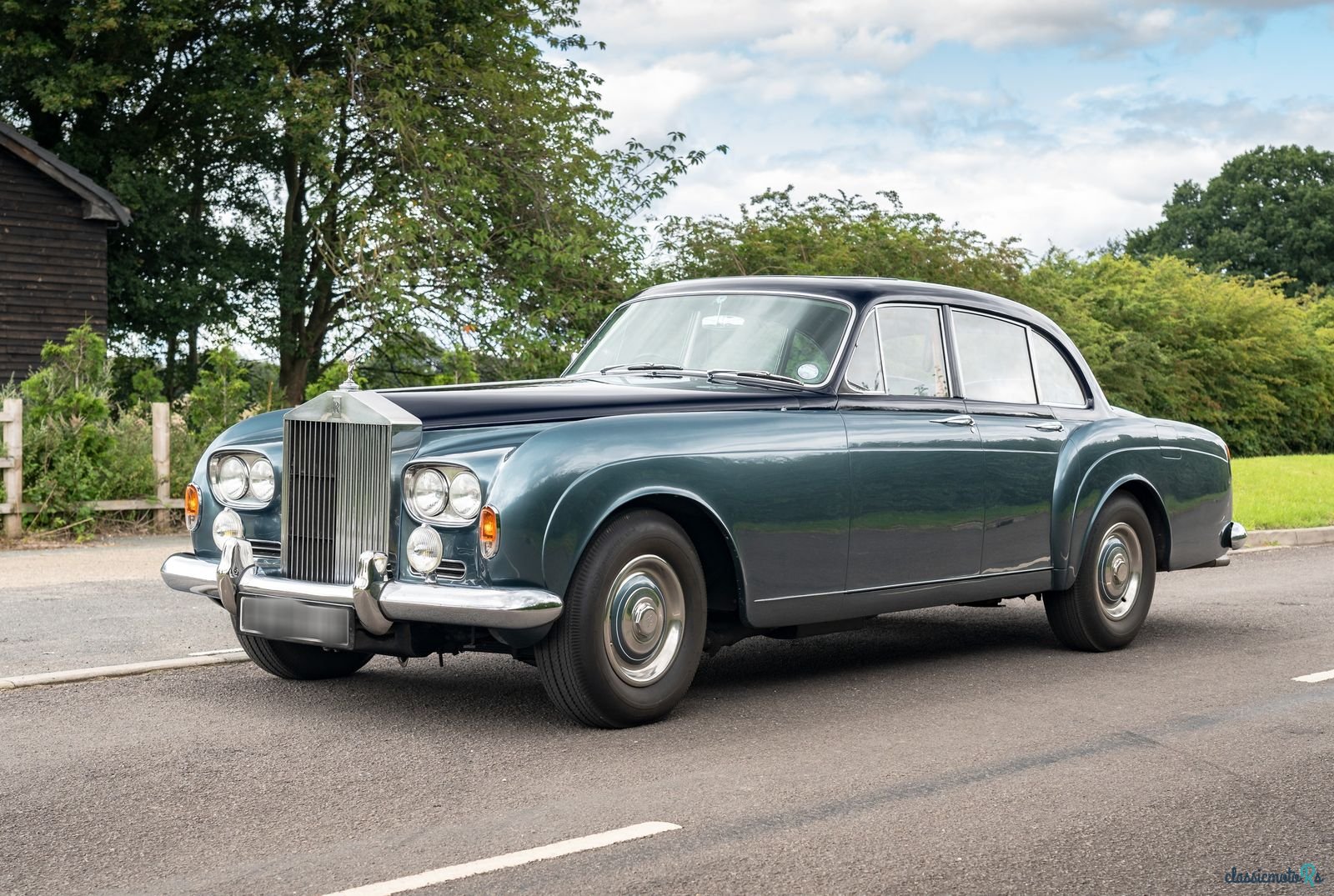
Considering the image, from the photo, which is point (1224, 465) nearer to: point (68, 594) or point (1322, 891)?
point (1322, 891)

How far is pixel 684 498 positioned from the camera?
6.08 meters

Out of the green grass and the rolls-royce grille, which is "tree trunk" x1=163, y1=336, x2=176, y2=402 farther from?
the rolls-royce grille

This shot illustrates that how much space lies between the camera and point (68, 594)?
→ 10117mm

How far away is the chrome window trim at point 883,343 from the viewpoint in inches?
276

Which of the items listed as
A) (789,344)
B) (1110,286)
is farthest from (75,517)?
(1110,286)

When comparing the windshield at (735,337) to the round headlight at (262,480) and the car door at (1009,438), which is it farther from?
the round headlight at (262,480)

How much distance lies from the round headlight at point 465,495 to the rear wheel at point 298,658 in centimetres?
164

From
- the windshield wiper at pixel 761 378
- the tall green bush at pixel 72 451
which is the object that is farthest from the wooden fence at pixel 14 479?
the windshield wiper at pixel 761 378

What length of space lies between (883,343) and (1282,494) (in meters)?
14.2

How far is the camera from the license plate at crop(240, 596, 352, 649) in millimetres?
5852

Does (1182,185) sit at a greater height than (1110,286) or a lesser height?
greater

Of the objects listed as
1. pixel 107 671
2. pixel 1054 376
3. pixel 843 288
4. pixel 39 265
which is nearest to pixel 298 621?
pixel 107 671

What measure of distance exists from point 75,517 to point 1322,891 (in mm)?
12363

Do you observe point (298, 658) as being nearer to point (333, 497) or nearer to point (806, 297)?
point (333, 497)
